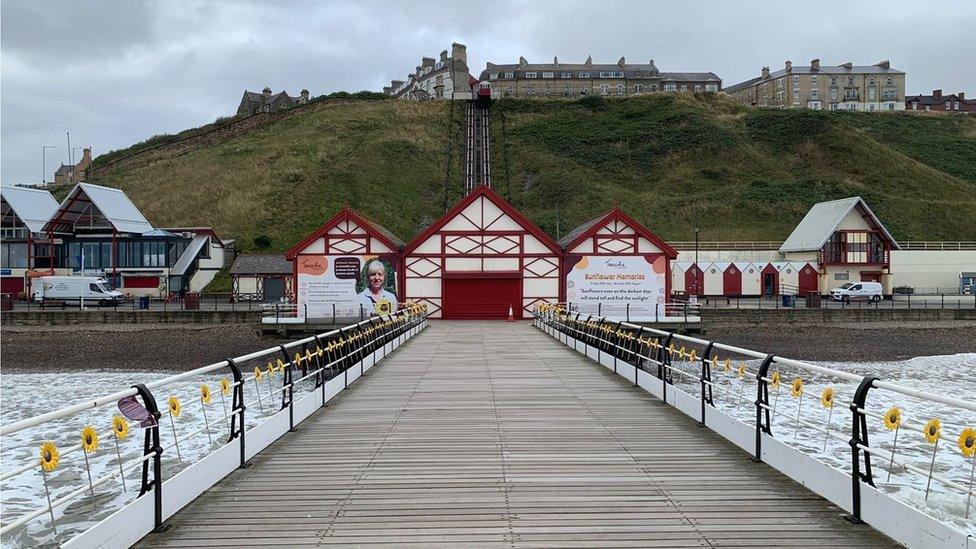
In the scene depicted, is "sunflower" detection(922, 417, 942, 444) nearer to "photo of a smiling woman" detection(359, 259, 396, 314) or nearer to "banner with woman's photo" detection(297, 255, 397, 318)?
"banner with woman's photo" detection(297, 255, 397, 318)

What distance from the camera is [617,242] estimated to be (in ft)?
120

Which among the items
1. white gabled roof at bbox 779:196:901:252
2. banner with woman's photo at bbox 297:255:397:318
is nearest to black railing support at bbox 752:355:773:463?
Result: banner with woman's photo at bbox 297:255:397:318

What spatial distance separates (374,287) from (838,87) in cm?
12929

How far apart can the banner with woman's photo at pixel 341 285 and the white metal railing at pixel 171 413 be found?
26.2ft

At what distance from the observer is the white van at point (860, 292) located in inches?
1994

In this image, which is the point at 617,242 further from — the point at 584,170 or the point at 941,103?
→ the point at 941,103

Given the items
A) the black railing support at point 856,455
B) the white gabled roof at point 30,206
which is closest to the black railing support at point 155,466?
the black railing support at point 856,455

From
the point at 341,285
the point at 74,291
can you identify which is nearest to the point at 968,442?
the point at 341,285

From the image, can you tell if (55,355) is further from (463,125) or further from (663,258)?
(463,125)

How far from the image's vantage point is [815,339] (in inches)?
1473

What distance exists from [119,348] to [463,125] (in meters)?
75.7

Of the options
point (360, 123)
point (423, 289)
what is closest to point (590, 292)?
point (423, 289)

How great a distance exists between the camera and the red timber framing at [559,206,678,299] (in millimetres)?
36531

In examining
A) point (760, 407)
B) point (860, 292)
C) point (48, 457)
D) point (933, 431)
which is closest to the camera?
point (48, 457)
